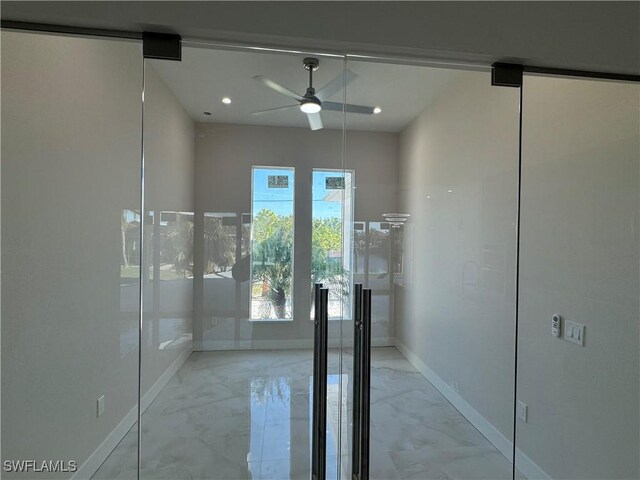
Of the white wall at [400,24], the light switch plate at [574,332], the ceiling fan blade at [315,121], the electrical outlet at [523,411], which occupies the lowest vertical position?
the electrical outlet at [523,411]

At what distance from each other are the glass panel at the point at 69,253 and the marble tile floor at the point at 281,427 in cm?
25

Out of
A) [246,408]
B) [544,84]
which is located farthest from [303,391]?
[544,84]

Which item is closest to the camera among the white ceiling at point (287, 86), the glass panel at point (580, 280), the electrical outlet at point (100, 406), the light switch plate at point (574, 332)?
the glass panel at point (580, 280)

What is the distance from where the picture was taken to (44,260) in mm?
1417

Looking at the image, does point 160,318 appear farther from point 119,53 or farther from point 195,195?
point 119,53

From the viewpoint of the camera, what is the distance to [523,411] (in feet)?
6.11

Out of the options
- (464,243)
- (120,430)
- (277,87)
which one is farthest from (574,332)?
(120,430)

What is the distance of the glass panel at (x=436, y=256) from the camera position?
203cm

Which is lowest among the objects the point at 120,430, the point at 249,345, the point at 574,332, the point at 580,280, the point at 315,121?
the point at 120,430

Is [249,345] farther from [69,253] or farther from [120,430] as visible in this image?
[69,253]

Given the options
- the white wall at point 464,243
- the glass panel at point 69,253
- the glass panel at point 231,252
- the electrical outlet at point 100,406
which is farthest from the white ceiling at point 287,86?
the electrical outlet at point 100,406

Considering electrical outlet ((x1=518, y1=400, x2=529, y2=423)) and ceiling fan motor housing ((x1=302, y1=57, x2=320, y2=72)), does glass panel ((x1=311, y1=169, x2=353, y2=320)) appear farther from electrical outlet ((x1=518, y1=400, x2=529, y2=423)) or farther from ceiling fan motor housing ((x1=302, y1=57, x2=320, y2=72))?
electrical outlet ((x1=518, y1=400, x2=529, y2=423))

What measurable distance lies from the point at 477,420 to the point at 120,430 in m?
2.37

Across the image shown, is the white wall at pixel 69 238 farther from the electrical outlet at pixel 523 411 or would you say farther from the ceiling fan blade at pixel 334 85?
the electrical outlet at pixel 523 411
